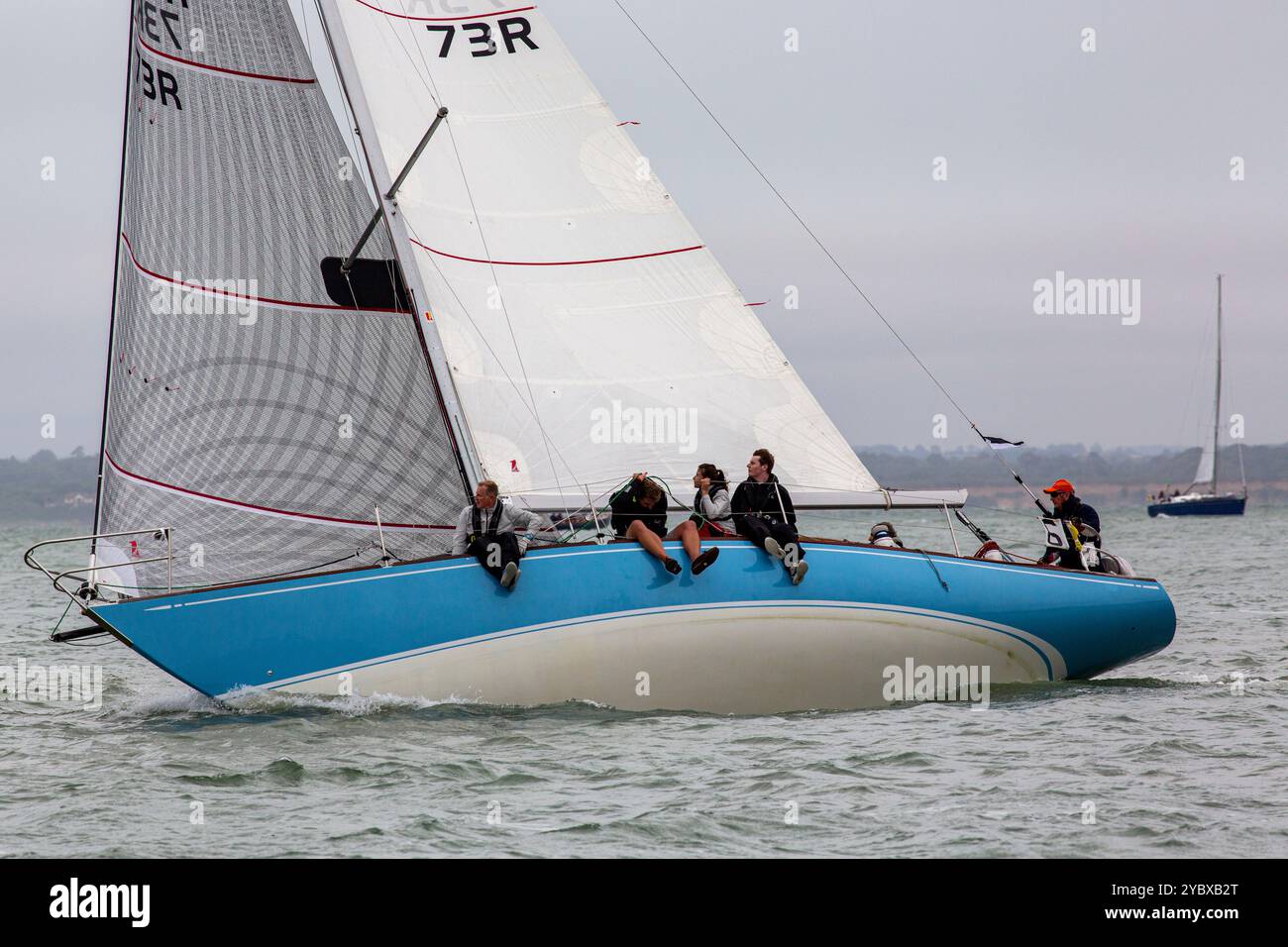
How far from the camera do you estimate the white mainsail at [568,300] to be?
431 inches

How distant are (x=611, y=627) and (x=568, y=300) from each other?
280 centimetres

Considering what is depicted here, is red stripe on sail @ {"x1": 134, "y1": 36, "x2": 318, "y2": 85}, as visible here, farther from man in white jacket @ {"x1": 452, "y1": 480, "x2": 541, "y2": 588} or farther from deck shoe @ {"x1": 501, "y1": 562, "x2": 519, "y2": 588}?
deck shoe @ {"x1": 501, "y1": 562, "x2": 519, "y2": 588}

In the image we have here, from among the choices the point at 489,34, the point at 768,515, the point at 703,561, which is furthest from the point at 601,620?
the point at 489,34

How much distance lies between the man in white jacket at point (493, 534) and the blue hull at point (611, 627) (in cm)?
12

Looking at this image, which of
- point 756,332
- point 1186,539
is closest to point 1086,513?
point 756,332

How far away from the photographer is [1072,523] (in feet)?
37.6

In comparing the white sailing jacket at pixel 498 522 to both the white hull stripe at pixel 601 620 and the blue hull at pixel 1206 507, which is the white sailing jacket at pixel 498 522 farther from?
the blue hull at pixel 1206 507

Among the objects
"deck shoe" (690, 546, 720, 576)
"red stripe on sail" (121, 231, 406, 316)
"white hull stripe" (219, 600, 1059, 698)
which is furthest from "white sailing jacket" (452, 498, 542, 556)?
"red stripe on sail" (121, 231, 406, 316)

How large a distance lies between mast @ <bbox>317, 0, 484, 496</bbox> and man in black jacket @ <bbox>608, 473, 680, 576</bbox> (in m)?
1.14

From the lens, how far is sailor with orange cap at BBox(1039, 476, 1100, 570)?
11.4m

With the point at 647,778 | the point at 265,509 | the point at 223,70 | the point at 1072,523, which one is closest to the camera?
the point at 647,778

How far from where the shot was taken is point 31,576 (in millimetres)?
35594

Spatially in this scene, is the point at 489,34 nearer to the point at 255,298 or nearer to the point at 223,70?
the point at 223,70

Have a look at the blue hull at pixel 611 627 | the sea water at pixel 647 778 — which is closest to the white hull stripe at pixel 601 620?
the blue hull at pixel 611 627
